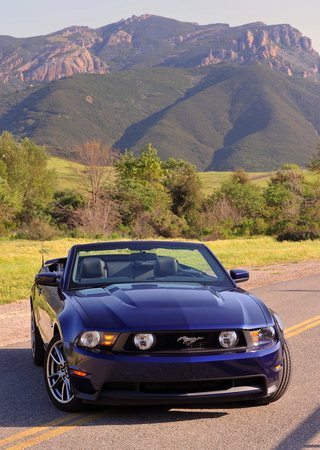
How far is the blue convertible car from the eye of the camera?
419 centimetres

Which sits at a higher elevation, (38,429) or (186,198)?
(38,429)

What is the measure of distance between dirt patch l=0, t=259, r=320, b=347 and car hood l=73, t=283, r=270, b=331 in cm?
355

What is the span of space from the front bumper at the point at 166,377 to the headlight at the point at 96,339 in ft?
0.24

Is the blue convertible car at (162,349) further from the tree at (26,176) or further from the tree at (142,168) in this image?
the tree at (142,168)

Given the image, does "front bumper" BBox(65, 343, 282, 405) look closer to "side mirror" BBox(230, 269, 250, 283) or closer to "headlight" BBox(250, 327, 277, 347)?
"headlight" BBox(250, 327, 277, 347)

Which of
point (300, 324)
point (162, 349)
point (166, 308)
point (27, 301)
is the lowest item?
point (27, 301)

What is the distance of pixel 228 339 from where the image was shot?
14.3 ft

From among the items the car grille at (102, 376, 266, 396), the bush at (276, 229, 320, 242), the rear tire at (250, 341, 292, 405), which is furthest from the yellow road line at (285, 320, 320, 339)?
the bush at (276, 229, 320, 242)

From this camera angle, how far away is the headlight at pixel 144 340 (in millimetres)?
4242

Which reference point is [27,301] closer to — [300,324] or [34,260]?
[300,324]

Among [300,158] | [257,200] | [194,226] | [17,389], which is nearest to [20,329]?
[17,389]

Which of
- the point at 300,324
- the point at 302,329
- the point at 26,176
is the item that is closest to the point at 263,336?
the point at 302,329

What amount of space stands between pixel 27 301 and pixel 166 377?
963 cm

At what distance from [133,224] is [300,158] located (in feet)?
503
